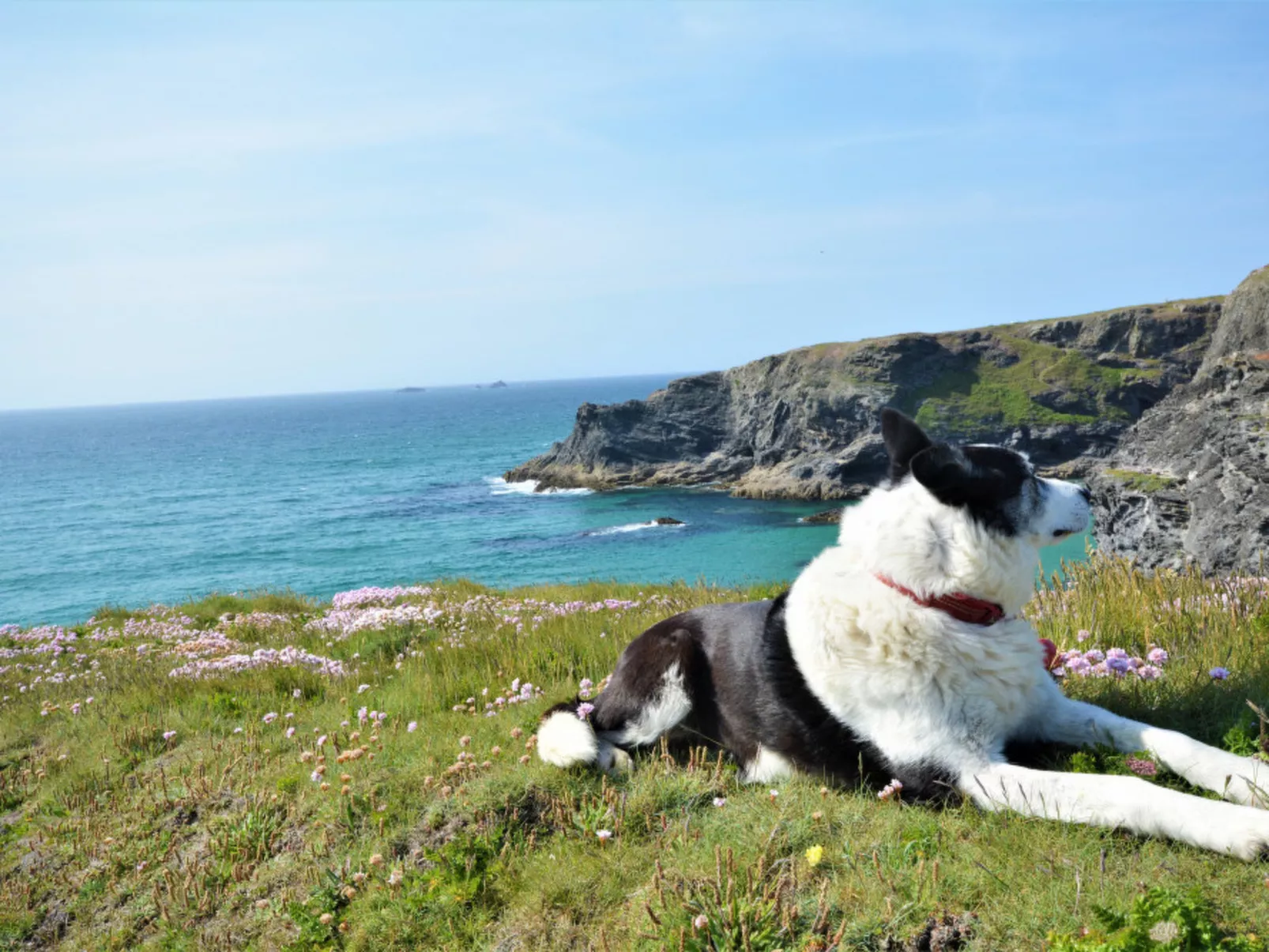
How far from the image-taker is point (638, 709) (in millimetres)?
5312

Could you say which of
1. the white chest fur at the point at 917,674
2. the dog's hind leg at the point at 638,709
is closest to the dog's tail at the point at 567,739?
the dog's hind leg at the point at 638,709

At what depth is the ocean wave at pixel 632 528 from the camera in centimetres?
5678

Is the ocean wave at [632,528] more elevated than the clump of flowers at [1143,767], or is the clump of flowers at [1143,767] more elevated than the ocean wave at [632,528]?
the clump of flowers at [1143,767]

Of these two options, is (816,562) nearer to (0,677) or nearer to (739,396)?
(0,677)

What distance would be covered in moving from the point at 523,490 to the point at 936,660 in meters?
75.8

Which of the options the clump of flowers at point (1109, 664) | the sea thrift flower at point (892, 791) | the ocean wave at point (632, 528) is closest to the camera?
the sea thrift flower at point (892, 791)

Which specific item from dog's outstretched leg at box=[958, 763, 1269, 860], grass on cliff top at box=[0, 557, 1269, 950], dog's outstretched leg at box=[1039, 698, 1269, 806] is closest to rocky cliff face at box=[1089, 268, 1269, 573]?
grass on cliff top at box=[0, 557, 1269, 950]

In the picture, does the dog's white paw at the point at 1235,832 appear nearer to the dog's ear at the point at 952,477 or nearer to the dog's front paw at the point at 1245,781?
the dog's front paw at the point at 1245,781

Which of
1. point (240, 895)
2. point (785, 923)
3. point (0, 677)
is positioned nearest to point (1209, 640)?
point (785, 923)

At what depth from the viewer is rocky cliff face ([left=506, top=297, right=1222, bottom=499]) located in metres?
68.5

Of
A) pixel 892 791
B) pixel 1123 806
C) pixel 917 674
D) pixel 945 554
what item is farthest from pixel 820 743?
pixel 1123 806

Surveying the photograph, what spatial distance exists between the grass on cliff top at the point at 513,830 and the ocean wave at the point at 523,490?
6511cm

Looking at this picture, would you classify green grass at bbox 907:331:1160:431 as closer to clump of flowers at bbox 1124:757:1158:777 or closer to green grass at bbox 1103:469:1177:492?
green grass at bbox 1103:469:1177:492

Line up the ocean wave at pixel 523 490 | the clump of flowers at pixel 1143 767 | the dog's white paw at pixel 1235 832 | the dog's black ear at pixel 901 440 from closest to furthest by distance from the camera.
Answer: the dog's white paw at pixel 1235 832 < the clump of flowers at pixel 1143 767 < the dog's black ear at pixel 901 440 < the ocean wave at pixel 523 490
